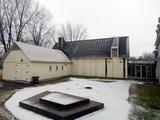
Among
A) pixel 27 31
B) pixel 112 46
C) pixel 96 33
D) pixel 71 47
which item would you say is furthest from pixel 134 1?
pixel 96 33

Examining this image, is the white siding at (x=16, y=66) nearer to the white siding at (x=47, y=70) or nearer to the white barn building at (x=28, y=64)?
the white barn building at (x=28, y=64)

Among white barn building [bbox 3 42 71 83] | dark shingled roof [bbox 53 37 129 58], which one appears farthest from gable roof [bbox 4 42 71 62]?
dark shingled roof [bbox 53 37 129 58]

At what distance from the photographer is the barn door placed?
17.7m

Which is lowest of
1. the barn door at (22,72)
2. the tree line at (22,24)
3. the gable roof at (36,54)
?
the barn door at (22,72)

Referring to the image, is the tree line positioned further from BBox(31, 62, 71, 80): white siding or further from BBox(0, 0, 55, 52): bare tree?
BBox(31, 62, 71, 80): white siding

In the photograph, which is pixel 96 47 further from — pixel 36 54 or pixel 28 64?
pixel 28 64

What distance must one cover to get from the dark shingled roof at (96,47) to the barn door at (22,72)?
9.12 meters

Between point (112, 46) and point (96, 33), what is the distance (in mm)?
28551

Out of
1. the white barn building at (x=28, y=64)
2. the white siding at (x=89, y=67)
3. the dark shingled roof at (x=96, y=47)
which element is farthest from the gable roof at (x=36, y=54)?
the dark shingled roof at (x=96, y=47)

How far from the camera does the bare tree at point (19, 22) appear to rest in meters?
26.5

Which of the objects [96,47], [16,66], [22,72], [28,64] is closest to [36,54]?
[28,64]

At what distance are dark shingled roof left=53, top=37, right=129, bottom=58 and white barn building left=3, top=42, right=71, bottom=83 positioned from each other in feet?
16.4

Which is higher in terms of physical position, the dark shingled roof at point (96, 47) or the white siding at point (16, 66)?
the dark shingled roof at point (96, 47)

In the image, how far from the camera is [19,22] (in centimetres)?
2877
